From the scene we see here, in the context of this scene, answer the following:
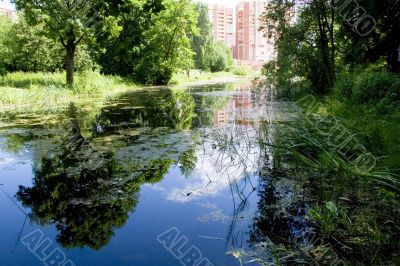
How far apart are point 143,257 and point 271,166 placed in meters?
2.83

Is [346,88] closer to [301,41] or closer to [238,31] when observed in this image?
[301,41]

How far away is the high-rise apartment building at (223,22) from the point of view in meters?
99.8

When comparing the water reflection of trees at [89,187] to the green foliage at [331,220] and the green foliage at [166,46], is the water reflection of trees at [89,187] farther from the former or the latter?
the green foliage at [166,46]

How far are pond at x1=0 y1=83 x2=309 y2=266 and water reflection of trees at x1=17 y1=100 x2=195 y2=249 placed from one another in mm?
12

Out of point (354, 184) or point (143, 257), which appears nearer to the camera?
point (143, 257)

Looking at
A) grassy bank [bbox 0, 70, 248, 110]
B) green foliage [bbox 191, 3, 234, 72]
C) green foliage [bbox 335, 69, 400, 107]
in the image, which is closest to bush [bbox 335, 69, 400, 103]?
green foliage [bbox 335, 69, 400, 107]

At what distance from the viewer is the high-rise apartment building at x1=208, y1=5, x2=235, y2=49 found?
99.8 m

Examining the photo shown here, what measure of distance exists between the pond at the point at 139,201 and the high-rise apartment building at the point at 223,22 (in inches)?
3749

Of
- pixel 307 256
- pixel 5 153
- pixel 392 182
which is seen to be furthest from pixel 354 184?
pixel 5 153

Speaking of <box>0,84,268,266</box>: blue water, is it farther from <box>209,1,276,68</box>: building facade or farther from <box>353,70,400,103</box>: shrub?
<box>209,1,276,68</box>: building facade

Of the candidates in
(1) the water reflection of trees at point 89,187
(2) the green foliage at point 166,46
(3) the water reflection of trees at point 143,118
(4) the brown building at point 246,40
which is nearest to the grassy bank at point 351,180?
(1) the water reflection of trees at point 89,187

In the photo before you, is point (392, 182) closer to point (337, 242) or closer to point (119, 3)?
point (337, 242)

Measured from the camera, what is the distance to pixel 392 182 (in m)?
3.82

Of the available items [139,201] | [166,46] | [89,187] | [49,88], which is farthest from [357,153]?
[166,46]
